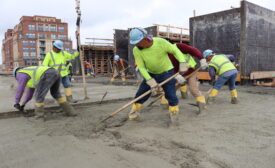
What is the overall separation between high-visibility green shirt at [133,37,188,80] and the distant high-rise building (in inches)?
2136

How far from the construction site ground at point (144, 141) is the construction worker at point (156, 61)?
555 mm

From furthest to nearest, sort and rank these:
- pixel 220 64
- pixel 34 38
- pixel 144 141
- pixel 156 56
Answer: pixel 34 38
pixel 220 64
pixel 156 56
pixel 144 141

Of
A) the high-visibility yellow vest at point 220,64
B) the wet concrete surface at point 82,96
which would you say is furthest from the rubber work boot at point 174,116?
the wet concrete surface at point 82,96

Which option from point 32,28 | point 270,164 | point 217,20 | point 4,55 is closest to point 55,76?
point 270,164

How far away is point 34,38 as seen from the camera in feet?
186

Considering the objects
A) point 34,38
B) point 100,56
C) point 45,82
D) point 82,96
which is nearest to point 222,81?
point 45,82

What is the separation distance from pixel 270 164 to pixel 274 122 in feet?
5.80

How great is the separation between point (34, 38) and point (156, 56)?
196ft

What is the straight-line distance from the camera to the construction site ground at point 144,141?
7.77 ft

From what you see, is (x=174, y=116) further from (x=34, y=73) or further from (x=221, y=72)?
(x=34, y=73)

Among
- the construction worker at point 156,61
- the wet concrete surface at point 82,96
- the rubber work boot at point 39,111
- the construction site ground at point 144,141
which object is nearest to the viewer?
the construction site ground at point 144,141

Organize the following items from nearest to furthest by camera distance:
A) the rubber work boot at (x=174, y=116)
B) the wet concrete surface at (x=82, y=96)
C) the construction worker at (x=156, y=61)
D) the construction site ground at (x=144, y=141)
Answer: the construction site ground at (x=144, y=141) → the construction worker at (x=156, y=61) → the rubber work boot at (x=174, y=116) → the wet concrete surface at (x=82, y=96)

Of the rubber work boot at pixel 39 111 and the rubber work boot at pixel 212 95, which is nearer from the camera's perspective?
the rubber work boot at pixel 39 111

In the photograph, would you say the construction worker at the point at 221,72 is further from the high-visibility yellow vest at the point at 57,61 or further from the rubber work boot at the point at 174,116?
the high-visibility yellow vest at the point at 57,61
